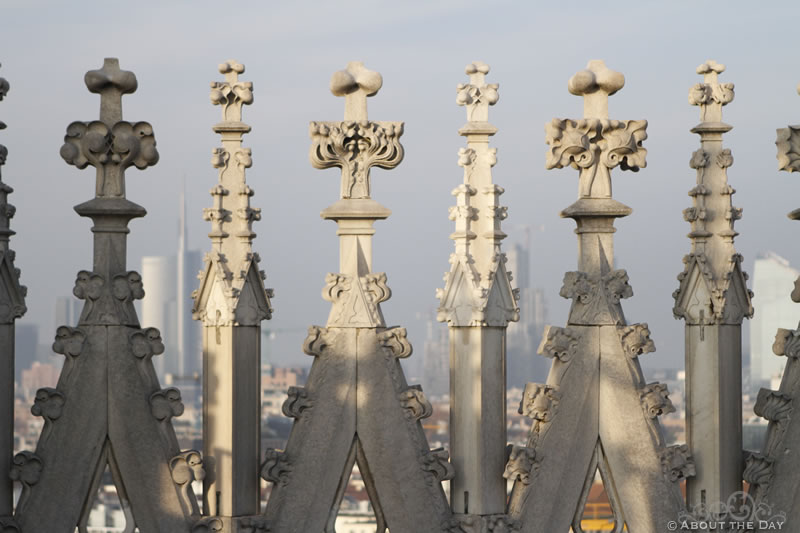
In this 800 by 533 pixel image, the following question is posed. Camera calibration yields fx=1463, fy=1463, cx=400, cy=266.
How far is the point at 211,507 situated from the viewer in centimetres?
1227

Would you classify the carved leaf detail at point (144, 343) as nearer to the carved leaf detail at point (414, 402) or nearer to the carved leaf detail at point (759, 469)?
the carved leaf detail at point (414, 402)

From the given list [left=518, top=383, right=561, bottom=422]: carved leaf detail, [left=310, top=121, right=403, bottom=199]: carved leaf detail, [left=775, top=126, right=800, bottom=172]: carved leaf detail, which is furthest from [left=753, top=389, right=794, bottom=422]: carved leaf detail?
[left=310, top=121, right=403, bottom=199]: carved leaf detail

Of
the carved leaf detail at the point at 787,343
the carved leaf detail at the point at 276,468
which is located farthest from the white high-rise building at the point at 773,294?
the carved leaf detail at the point at 276,468

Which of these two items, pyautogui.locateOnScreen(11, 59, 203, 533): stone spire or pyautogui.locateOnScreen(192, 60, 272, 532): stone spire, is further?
pyautogui.locateOnScreen(192, 60, 272, 532): stone spire

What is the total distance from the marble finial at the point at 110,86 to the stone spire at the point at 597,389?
363cm

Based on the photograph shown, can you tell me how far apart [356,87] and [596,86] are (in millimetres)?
2136

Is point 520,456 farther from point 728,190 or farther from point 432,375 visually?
point 432,375

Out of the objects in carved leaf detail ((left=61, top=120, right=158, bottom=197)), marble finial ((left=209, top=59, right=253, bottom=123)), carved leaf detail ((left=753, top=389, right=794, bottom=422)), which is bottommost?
carved leaf detail ((left=753, top=389, right=794, bottom=422))

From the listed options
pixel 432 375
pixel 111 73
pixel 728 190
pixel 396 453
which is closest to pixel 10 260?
pixel 111 73

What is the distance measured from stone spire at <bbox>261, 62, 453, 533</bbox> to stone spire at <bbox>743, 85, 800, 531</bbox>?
2.73 meters

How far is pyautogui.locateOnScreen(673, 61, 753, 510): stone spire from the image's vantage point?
12.8 m

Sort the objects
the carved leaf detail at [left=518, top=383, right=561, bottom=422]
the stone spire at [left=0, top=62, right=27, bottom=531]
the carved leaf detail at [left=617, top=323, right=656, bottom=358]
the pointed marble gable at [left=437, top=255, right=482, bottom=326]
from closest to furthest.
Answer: the stone spire at [left=0, top=62, right=27, bottom=531] < the pointed marble gable at [left=437, top=255, right=482, bottom=326] < the carved leaf detail at [left=518, top=383, right=561, bottom=422] < the carved leaf detail at [left=617, top=323, right=656, bottom=358]

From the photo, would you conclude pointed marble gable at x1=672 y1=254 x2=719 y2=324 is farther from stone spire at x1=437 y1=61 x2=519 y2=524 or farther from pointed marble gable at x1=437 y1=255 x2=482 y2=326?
pointed marble gable at x1=437 y1=255 x2=482 y2=326

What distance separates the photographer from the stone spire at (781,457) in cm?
1270
